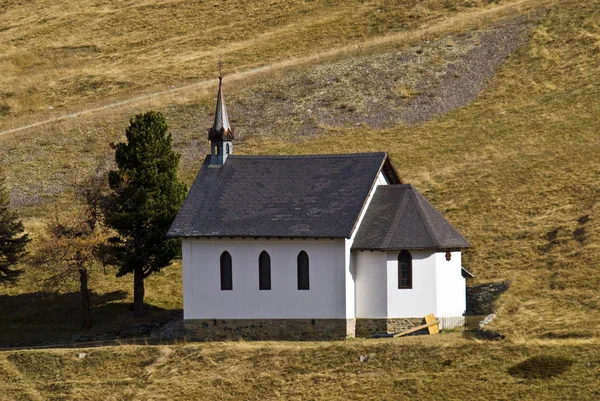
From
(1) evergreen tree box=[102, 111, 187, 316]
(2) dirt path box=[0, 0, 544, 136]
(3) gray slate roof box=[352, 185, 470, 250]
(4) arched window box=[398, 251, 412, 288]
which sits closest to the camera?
(3) gray slate roof box=[352, 185, 470, 250]

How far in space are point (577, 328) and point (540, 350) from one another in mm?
5307

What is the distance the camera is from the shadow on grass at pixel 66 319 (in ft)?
203

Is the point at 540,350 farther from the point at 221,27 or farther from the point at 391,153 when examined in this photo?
the point at 221,27

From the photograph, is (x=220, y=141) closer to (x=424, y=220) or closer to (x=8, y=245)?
(x=424, y=220)

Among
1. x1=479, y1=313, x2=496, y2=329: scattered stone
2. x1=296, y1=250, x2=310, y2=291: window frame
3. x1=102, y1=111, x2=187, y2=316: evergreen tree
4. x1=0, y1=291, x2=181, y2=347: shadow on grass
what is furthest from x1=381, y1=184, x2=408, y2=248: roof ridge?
x1=0, y1=291, x2=181, y2=347: shadow on grass

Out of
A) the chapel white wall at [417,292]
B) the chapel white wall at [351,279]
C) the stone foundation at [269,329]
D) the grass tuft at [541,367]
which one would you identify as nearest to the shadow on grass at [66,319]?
the stone foundation at [269,329]

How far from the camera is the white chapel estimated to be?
55406 mm

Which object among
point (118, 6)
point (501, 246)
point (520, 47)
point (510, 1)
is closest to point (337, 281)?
point (501, 246)

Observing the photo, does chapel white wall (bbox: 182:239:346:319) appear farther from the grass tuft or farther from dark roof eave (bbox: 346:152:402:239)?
the grass tuft

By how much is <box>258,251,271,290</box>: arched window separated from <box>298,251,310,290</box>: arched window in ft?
5.01

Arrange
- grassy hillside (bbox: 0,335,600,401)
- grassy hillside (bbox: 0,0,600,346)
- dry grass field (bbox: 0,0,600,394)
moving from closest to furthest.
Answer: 1. grassy hillside (bbox: 0,335,600,401)
2. dry grass field (bbox: 0,0,600,394)
3. grassy hillside (bbox: 0,0,600,346)

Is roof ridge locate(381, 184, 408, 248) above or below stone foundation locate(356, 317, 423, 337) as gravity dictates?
above

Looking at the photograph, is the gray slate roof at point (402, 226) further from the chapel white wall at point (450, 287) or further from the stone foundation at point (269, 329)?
the stone foundation at point (269, 329)

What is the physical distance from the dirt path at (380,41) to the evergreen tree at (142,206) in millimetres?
37610
